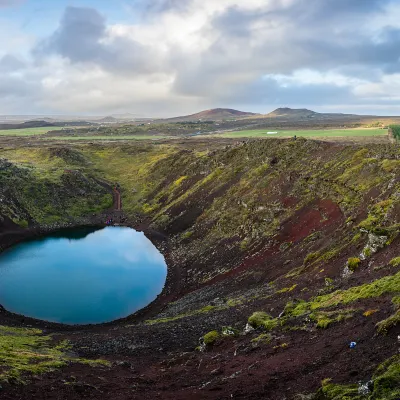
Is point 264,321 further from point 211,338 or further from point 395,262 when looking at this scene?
point 395,262

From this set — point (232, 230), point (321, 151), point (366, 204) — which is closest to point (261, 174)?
point (321, 151)

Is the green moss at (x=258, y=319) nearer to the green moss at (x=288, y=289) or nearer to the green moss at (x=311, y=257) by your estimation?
the green moss at (x=288, y=289)

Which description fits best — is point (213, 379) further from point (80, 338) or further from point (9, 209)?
point (9, 209)

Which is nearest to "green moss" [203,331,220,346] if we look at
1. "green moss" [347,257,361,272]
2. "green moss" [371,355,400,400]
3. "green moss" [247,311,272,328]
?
"green moss" [247,311,272,328]

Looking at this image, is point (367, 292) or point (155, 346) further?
point (155, 346)

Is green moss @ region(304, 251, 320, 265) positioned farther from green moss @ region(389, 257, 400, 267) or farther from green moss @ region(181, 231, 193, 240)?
green moss @ region(181, 231, 193, 240)

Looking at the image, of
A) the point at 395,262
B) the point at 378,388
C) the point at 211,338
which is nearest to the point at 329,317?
the point at 395,262

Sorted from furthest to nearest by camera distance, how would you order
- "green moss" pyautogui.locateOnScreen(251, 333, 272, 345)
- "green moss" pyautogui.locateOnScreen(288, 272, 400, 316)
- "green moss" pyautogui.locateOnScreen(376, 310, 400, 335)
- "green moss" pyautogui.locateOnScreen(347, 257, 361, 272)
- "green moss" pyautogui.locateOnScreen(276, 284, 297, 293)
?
"green moss" pyautogui.locateOnScreen(276, 284, 297, 293) → "green moss" pyautogui.locateOnScreen(347, 257, 361, 272) → "green moss" pyautogui.locateOnScreen(251, 333, 272, 345) → "green moss" pyautogui.locateOnScreen(288, 272, 400, 316) → "green moss" pyautogui.locateOnScreen(376, 310, 400, 335)
